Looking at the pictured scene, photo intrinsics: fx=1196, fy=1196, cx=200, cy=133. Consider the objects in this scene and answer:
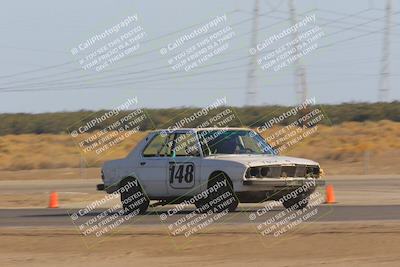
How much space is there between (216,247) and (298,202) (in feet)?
22.1

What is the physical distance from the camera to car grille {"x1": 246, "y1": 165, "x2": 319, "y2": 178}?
2234 centimetres

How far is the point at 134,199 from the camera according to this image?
23.4m

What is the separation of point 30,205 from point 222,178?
8780 millimetres

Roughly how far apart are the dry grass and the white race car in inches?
944

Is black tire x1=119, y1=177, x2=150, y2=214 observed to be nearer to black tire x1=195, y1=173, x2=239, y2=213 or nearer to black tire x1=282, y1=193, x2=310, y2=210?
black tire x1=195, y1=173, x2=239, y2=213

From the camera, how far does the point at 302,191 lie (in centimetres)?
2286

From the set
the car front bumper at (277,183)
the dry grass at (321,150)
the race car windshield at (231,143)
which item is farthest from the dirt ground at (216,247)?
the dry grass at (321,150)

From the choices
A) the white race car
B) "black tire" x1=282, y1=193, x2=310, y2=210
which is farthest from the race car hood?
"black tire" x1=282, y1=193, x2=310, y2=210

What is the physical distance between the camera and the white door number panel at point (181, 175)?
2283 cm

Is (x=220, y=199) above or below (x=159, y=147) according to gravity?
below

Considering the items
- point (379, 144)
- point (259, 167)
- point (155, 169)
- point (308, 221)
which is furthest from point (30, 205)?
point (379, 144)

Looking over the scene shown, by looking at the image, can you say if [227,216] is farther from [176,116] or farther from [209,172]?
[176,116]

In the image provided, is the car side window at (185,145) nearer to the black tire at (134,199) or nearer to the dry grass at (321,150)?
the black tire at (134,199)

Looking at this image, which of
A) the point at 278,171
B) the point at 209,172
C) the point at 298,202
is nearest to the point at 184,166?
the point at 209,172
